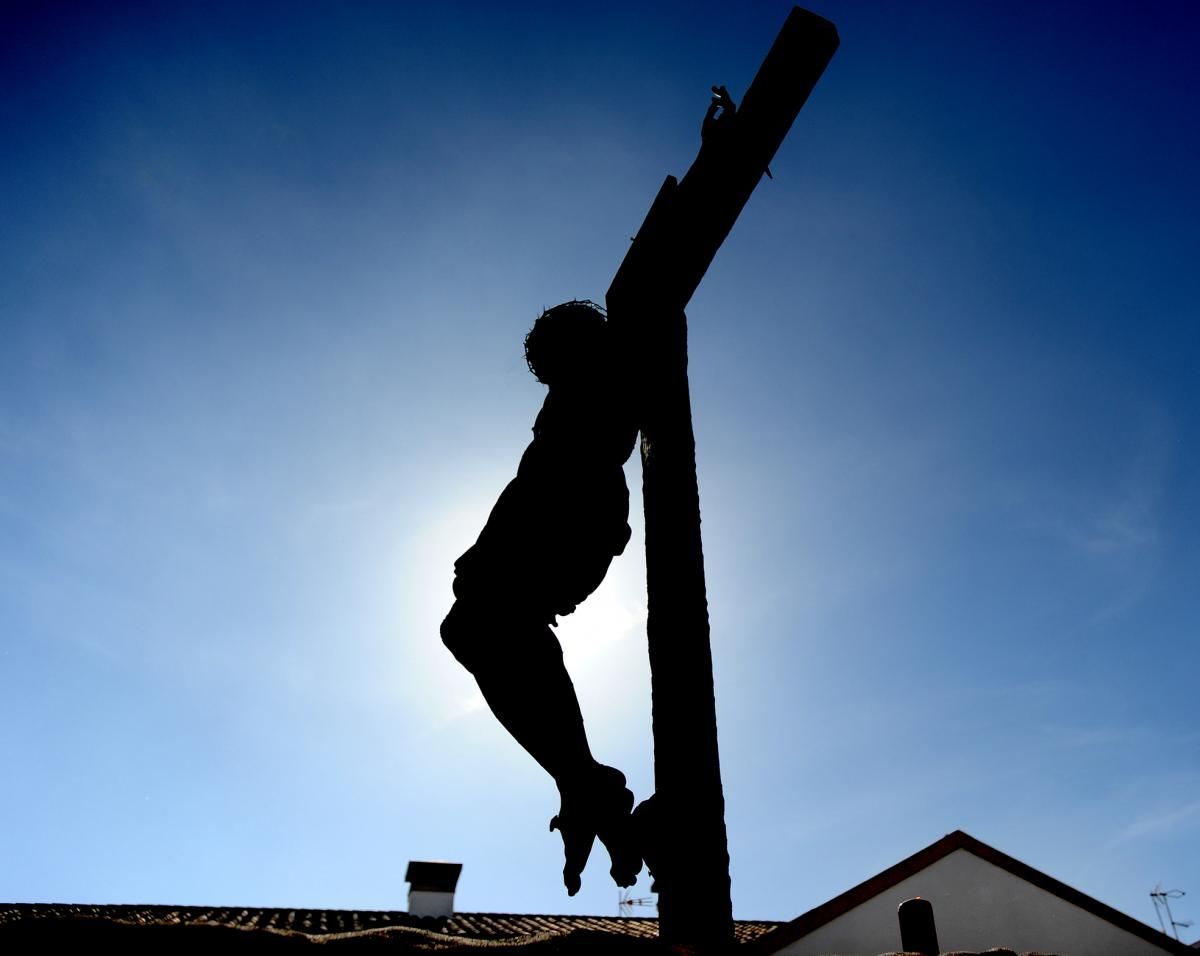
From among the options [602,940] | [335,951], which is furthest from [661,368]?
[335,951]

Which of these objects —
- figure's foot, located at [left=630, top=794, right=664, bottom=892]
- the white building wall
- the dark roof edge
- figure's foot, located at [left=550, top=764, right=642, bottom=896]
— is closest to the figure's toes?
figure's foot, located at [left=550, top=764, right=642, bottom=896]

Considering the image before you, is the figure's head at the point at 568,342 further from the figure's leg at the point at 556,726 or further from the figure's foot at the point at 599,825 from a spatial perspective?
the figure's foot at the point at 599,825

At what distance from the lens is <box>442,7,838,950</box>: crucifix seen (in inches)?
84.2

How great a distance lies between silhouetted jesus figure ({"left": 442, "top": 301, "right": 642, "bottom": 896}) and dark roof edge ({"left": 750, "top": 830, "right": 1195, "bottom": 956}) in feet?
37.4

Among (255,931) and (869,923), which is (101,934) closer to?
(255,931)

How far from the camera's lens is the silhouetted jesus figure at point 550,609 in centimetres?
213

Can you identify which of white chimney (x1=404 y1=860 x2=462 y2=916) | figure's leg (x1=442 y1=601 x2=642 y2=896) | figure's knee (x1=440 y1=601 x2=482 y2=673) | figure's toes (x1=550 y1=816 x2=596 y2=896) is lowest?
figure's toes (x1=550 y1=816 x2=596 y2=896)

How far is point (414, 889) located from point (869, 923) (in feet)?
31.0

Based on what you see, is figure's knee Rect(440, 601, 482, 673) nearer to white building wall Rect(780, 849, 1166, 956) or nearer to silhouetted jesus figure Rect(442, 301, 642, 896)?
silhouetted jesus figure Rect(442, 301, 642, 896)

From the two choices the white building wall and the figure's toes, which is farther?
the white building wall

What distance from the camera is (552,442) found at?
227 centimetres

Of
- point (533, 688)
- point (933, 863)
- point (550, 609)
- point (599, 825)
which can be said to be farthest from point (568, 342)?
point (933, 863)

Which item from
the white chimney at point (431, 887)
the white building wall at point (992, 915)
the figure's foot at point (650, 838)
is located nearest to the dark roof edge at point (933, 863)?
the white building wall at point (992, 915)

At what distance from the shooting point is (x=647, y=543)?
2680mm
